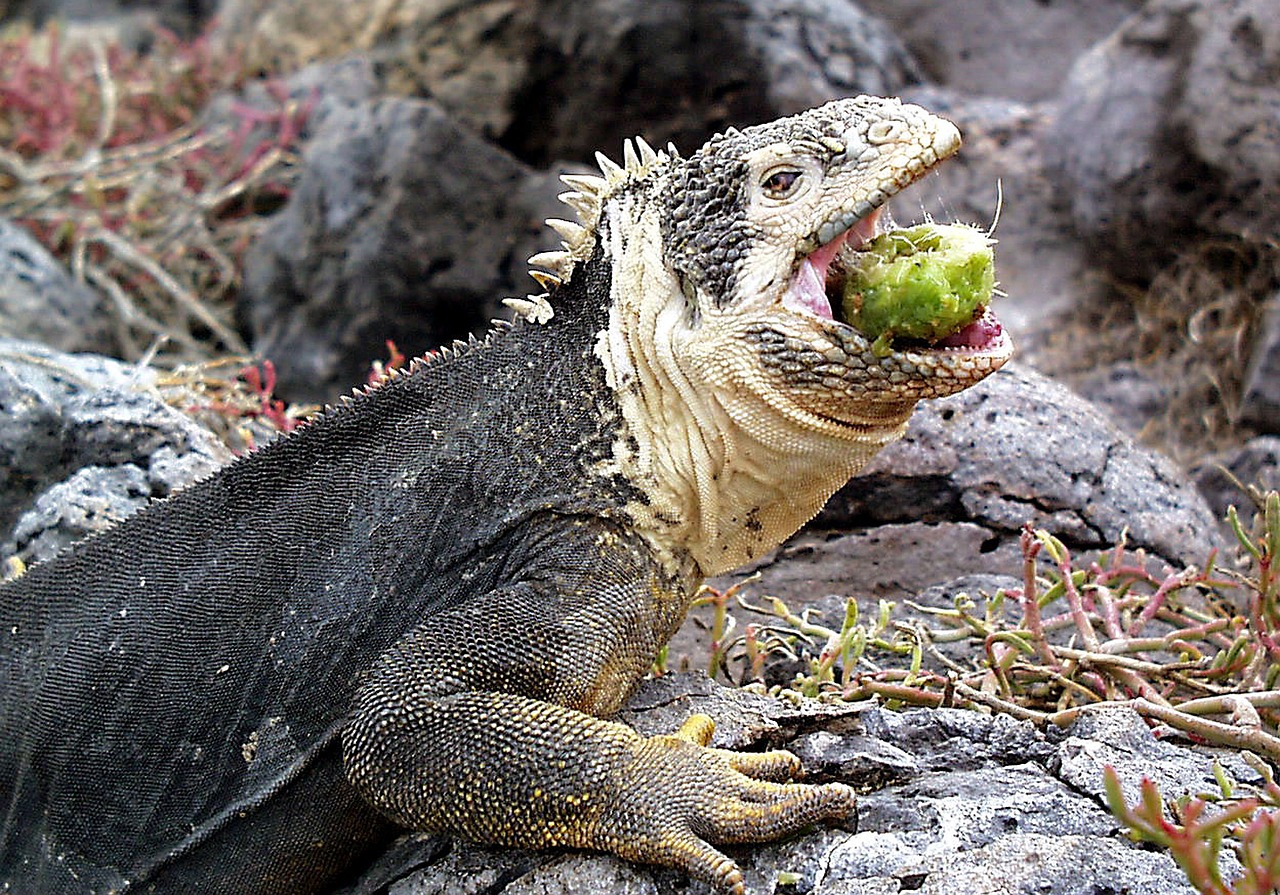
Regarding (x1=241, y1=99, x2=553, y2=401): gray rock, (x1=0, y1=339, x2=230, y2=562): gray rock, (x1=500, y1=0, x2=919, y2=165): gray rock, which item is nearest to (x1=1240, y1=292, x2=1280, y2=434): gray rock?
(x1=500, y1=0, x2=919, y2=165): gray rock

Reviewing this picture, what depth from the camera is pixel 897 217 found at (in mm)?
7598

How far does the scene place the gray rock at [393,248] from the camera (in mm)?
7680

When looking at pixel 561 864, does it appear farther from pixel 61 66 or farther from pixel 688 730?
pixel 61 66

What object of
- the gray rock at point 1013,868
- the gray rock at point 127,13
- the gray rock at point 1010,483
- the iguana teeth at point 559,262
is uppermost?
the iguana teeth at point 559,262

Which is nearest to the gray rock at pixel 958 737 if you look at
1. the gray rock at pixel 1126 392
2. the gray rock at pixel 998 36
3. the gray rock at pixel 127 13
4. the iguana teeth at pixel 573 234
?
the iguana teeth at pixel 573 234

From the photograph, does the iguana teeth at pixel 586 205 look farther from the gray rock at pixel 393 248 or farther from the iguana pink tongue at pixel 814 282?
the gray rock at pixel 393 248

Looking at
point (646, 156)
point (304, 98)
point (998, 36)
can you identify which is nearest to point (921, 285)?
point (646, 156)

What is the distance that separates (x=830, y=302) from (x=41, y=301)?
580 cm

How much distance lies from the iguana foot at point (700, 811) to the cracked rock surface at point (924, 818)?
9 centimetres

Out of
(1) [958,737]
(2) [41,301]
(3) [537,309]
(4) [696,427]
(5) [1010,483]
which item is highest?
(3) [537,309]

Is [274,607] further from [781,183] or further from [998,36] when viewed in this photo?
[998,36]

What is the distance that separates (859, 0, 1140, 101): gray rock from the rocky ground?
31 mm

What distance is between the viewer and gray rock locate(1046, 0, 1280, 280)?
24.2 ft

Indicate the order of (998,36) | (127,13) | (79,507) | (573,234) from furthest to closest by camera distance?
(127,13) < (998,36) < (79,507) < (573,234)
